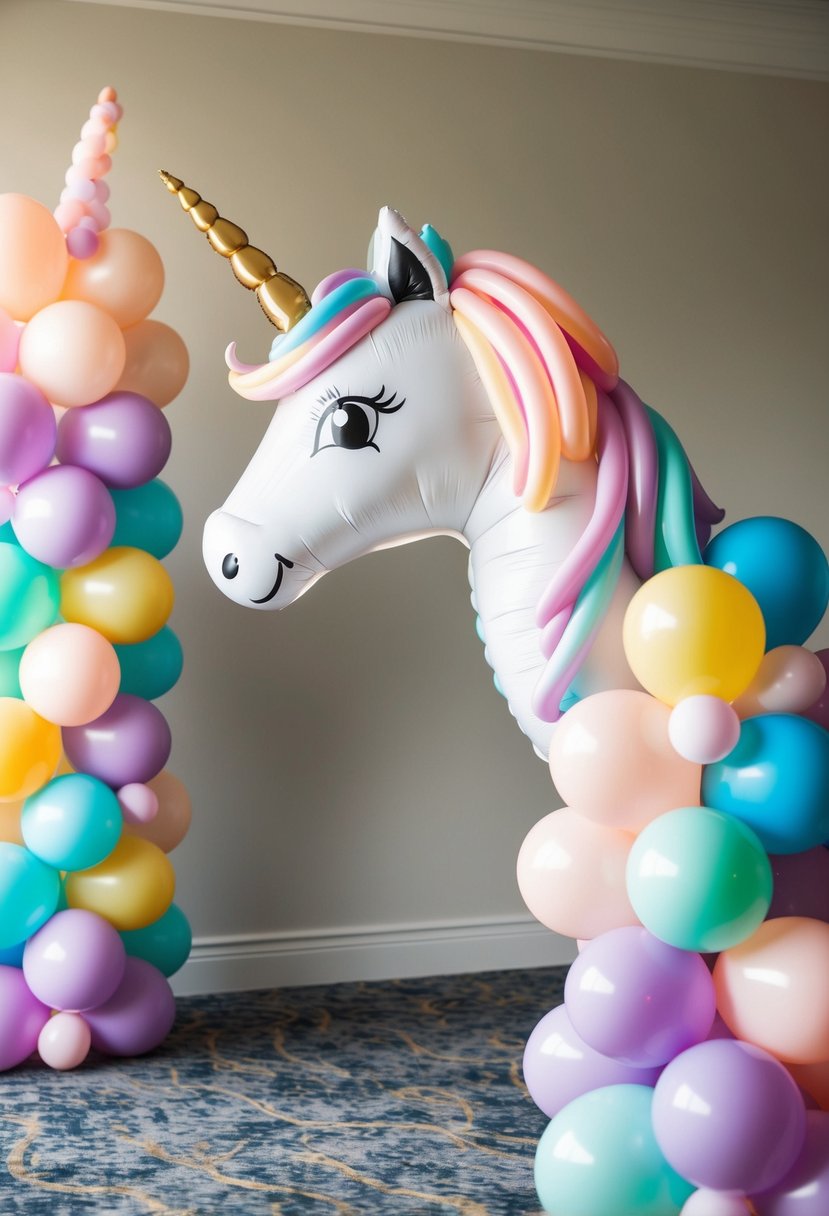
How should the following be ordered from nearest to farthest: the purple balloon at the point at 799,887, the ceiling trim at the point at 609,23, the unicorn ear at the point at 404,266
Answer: the purple balloon at the point at 799,887
the unicorn ear at the point at 404,266
the ceiling trim at the point at 609,23

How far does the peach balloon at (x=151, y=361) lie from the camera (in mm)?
2439

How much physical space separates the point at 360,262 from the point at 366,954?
1.77 m

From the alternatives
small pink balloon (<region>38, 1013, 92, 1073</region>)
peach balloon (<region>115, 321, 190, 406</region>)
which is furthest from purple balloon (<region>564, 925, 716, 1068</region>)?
peach balloon (<region>115, 321, 190, 406</region>)

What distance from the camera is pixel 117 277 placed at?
7.69 feet

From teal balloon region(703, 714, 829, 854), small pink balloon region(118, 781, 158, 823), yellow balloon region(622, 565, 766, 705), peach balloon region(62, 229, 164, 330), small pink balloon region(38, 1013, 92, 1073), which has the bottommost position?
small pink balloon region(38, 1013, 92, 1073)

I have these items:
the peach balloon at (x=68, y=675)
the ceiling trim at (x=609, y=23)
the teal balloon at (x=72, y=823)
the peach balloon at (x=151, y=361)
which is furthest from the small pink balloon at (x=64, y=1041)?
the ceiling trim at (x=609, y=23)

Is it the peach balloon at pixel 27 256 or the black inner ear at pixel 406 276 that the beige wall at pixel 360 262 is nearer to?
the peach balloon at pixel 27 256

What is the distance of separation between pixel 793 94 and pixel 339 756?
2.24 metres

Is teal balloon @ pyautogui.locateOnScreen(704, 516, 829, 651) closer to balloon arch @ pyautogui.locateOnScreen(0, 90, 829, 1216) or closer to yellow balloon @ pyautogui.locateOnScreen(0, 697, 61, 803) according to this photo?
balloon arch @ pyautogui.locateOnScreen(0, 90, 829, 1216)

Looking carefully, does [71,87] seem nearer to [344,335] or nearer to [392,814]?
[344,335]

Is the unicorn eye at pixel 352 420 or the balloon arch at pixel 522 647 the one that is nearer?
the balloon arch at pixel 522 647

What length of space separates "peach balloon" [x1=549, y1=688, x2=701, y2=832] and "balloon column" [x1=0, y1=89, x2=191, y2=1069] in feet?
3.50

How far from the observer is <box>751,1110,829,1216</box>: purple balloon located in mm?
1370

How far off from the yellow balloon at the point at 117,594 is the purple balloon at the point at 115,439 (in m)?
0.15
